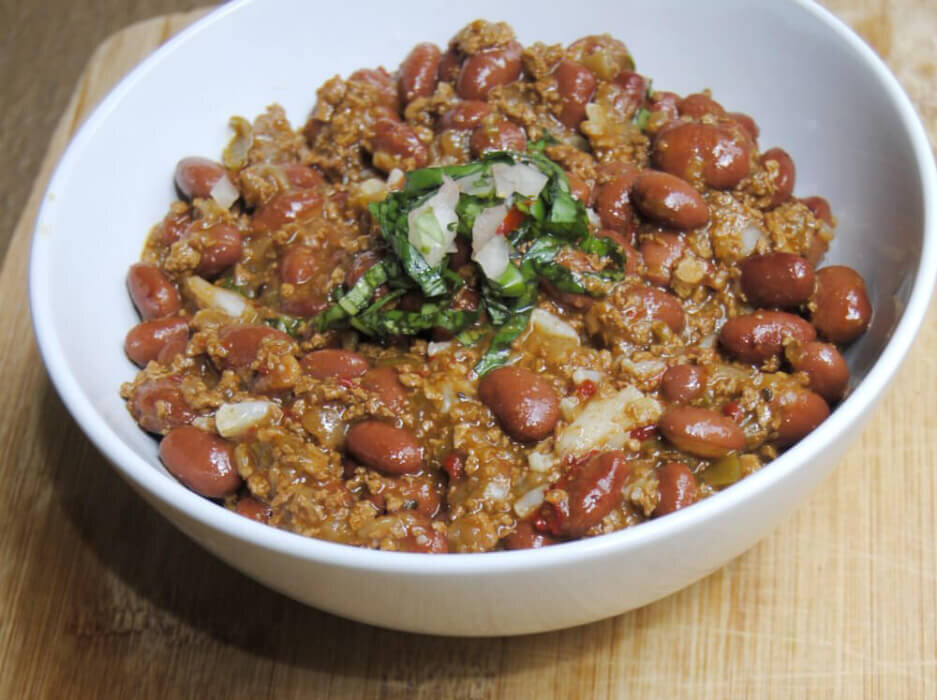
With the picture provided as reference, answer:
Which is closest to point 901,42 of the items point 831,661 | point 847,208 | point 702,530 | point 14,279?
point 847,208

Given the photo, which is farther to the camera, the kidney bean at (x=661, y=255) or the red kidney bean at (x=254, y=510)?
the kidney bean at (x=661, y=255)

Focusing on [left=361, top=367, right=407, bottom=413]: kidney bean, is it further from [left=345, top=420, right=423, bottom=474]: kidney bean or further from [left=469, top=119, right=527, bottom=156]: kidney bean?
[left=469, top=119, right=527, bottom=156]: kidney bean

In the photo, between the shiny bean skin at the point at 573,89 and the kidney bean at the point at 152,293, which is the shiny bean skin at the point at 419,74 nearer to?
the shiny bean skin at the point at 573,89

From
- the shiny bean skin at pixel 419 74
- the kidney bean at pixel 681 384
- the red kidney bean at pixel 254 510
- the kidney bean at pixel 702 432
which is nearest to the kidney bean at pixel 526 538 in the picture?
the kidney bean at pixel 702 432

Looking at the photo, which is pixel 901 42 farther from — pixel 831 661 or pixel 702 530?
pixel 702 530

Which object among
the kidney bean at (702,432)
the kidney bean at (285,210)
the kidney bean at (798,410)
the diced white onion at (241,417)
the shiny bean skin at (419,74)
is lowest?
the diced white onion at (241,417)

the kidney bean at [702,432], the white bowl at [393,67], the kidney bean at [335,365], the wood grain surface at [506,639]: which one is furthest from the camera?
the wood grain surface at [506,639]

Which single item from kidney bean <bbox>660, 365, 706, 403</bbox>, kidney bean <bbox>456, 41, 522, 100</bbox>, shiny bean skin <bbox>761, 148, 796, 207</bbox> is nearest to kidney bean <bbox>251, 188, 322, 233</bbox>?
kidney bean <bbox>456, 41, 522, 100</bbox>
